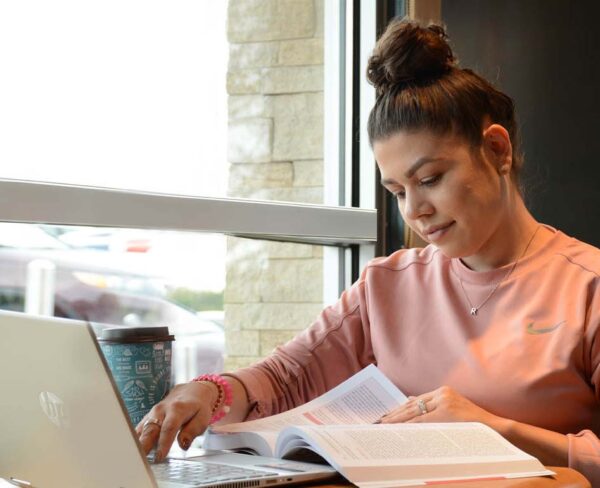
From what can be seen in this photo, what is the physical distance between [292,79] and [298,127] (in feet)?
0.38

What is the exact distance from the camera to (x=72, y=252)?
5.81ft

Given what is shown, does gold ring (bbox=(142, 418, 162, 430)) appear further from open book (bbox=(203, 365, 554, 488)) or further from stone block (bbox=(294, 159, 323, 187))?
stone block (bbox=(294, 159, 323, 187))

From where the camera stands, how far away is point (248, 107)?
219 cm

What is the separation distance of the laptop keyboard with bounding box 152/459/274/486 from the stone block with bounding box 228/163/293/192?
97 cm

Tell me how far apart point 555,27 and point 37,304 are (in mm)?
1404

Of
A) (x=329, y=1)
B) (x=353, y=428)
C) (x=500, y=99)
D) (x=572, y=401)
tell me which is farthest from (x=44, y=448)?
(x=329, y=1)

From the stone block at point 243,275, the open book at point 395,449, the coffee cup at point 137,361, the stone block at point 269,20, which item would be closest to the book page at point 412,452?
the open book at point 395,449

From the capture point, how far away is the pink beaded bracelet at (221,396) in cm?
154

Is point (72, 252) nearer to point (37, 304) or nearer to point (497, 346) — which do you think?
point (37, 304)

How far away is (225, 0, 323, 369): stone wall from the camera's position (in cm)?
218

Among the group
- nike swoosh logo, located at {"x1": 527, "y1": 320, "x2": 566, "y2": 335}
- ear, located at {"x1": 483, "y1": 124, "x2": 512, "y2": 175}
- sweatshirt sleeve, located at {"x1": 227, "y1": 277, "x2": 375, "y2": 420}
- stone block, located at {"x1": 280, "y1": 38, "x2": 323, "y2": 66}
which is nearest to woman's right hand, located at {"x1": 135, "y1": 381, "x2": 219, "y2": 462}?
sweatshirt sleeve, located at {"x1": 227, "y1": 277, "x2": 375, "y2": 420}

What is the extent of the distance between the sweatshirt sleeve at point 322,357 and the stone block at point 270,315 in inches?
16.0

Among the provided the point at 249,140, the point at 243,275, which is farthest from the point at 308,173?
the point at 243,275

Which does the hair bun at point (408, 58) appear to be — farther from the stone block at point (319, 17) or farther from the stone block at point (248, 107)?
the stone block at point (319, 17)
